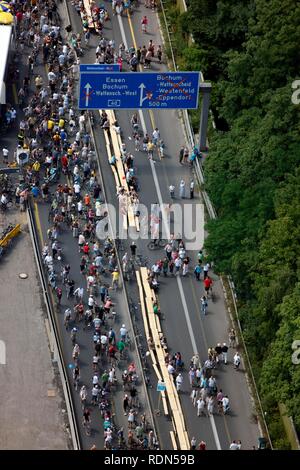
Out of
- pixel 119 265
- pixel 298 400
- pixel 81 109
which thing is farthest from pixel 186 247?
pixel 298 400

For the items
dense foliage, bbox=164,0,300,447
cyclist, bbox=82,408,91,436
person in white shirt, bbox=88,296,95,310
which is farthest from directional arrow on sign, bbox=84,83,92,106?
cyclist, bbox=82,408,91,436

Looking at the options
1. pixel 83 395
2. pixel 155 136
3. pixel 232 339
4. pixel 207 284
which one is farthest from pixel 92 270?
pixel 155 136

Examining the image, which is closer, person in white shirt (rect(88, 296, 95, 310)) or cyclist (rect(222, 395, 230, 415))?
cyclist (rect(222, 395, 230, 415))

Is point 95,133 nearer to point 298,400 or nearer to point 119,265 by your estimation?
point 119,265

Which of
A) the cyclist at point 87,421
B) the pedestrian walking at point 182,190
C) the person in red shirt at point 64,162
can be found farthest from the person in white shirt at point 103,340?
the person in red shirt at point 64,162

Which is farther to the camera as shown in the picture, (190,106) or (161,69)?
(161,69)

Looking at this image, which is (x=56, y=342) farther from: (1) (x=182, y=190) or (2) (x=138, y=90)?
(2) (x=138, y=90)

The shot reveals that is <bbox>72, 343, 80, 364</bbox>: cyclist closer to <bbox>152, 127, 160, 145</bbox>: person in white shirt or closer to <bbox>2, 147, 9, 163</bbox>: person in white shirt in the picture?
<bbox>2, 147, 9, 163</bbox>: person in white shirt
